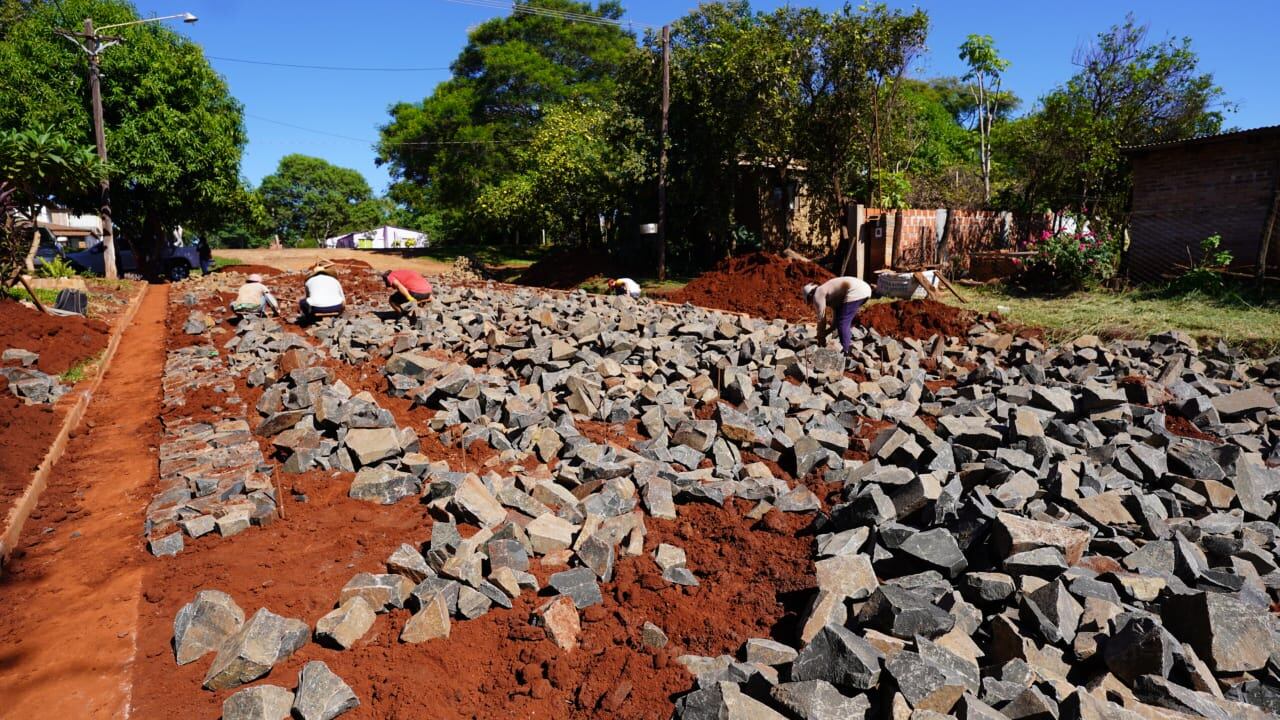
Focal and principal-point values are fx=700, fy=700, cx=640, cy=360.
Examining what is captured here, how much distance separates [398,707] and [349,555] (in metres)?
1.30

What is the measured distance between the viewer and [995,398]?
21.6ft

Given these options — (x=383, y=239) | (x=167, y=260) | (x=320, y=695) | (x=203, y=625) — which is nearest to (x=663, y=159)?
(x=167, y=260)

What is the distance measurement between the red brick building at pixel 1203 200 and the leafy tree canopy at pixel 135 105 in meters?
21.1

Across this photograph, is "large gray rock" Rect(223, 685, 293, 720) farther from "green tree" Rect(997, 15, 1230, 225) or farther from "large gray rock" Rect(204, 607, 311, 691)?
"green tree" Rect(997, 15, 1230, 225)

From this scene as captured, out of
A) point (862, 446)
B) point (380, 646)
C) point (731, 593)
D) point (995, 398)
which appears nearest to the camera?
point (380, 646)

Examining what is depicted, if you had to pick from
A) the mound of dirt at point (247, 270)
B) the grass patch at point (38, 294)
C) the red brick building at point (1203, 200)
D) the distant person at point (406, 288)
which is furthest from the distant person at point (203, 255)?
the red brick building at point (1203, 200)

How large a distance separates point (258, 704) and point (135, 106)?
784 inches

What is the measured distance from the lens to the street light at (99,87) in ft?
52.1

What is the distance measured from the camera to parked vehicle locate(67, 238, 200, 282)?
18.0 m

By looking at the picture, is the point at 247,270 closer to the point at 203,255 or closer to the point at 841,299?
the point at 203,255

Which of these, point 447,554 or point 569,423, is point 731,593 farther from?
point 569,423

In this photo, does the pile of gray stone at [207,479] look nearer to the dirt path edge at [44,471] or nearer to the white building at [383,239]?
the dirt path edge at [44,471]

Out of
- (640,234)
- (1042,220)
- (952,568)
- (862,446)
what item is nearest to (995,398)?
(862,446)

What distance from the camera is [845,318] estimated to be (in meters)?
8.34
